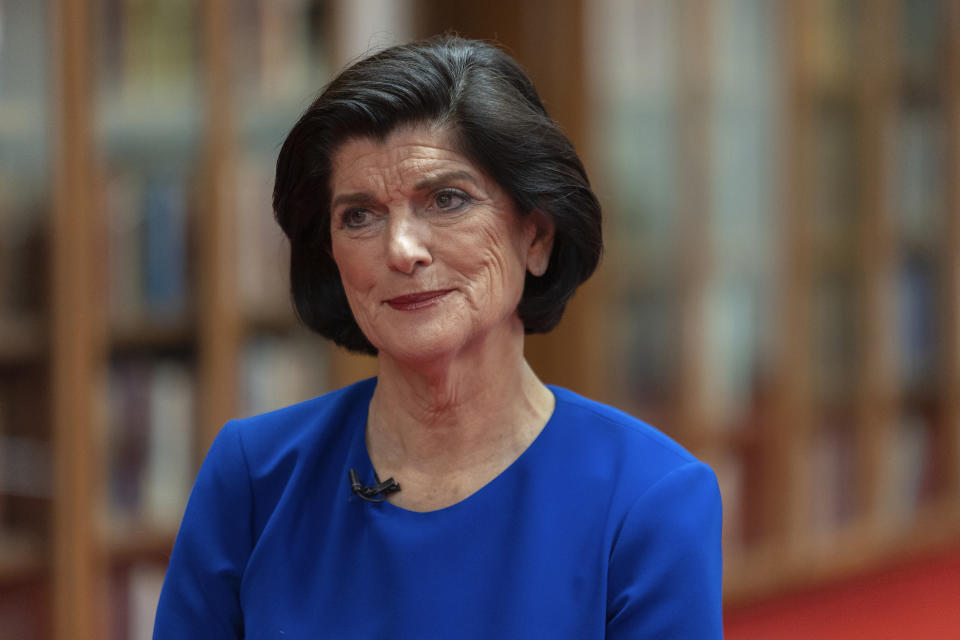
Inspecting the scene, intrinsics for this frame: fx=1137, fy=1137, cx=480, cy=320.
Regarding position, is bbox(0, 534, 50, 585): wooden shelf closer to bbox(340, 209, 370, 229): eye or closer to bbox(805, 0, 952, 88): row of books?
bbox(340, 209, 370, 229): eye

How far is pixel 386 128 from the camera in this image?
3.73 feet

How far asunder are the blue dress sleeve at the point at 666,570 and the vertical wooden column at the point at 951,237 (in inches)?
135

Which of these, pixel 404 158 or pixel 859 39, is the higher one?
pixel 859 39

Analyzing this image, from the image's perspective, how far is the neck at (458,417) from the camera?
1.24 m

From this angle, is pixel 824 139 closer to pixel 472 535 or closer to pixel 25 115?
pixel 25 115

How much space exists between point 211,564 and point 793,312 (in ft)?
9.12

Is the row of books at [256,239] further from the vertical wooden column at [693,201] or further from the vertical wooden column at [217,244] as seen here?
the vertical wooden column at [693,201]

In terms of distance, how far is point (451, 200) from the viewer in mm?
1155

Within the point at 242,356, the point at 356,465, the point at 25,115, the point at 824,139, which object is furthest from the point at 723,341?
the point at 356,465

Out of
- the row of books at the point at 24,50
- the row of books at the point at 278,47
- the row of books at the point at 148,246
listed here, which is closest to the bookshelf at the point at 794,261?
the row of books at the point at 278,47

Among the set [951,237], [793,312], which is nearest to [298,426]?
[793,312]

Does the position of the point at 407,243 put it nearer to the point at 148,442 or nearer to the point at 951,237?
the point at 148,442

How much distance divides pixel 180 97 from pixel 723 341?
1838 millimetres

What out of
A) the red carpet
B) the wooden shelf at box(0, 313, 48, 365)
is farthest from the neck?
the red carpet
